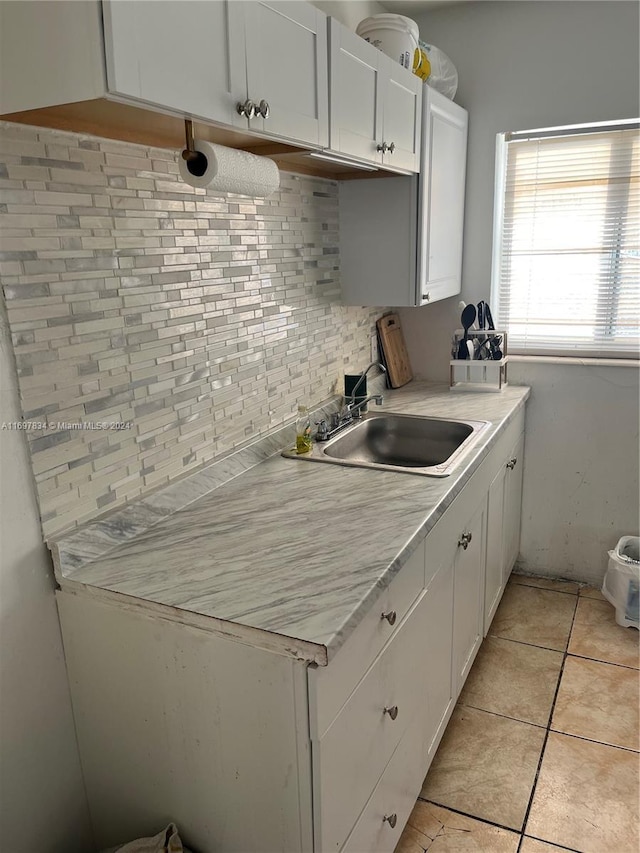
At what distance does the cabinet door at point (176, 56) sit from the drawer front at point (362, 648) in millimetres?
1014

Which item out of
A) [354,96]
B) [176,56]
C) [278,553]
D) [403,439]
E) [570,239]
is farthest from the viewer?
[570,239]

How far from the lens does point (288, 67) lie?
143cm

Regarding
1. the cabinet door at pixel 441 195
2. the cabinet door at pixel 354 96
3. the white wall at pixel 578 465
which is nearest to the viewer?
the cabinet door at pixel 354 96

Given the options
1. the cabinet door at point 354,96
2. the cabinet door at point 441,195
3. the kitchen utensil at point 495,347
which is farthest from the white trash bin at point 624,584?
the cabinet door at point 354,96

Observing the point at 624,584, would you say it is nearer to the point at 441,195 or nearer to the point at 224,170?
the point at 441,195

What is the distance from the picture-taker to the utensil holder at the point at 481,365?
283 centimetres

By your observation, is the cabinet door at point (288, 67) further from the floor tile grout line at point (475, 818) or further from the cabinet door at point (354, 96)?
the floor tile grout line at point (475, 818)

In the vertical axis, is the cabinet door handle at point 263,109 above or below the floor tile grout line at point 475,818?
above

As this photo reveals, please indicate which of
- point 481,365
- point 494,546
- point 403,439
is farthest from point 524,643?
point 481,365

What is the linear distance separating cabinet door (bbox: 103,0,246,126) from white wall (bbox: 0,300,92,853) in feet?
1.58

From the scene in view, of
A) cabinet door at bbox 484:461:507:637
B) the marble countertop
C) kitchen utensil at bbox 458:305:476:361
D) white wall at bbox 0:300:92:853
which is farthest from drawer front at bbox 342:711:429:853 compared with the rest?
kitchen utensil at bbox 458:305:476:361

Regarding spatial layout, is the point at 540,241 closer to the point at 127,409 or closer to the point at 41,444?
the point at 127,409

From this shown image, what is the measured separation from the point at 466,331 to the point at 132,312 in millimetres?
1772

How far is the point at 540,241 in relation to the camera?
2855 millimetres
